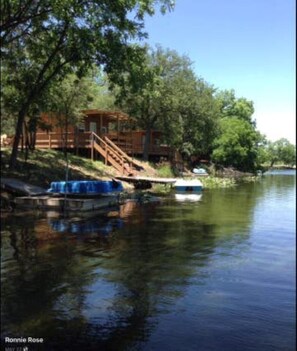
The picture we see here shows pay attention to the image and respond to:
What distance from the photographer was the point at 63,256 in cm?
1279

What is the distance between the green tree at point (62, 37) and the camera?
70.0 ft

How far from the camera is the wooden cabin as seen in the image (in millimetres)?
37844

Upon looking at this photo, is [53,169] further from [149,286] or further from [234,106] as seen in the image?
[234,106]

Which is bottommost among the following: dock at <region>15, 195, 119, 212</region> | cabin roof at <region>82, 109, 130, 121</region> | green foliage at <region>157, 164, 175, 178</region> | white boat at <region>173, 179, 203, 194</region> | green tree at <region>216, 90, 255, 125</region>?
dock at <region>15, 195, 119, 212</region>

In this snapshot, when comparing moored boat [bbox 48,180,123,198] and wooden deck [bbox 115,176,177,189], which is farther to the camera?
wooden deck [bbox 115,176,177,189]

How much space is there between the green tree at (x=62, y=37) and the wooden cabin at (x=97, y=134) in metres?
4.84

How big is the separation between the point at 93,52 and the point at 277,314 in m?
17.8

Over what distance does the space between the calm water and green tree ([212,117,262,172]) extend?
47.0 metres

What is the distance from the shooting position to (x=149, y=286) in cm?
1020

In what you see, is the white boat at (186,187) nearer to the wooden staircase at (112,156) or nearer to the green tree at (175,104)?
the wooden staircase at (112,156)

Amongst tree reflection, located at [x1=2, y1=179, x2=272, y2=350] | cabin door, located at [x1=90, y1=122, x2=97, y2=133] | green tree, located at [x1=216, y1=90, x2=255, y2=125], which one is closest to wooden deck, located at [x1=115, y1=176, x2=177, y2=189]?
cabin door, located at [x1=90, y1=122, x2=97, y2=133]

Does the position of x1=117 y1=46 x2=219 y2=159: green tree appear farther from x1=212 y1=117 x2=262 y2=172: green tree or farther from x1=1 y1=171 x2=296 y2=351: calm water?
x1=1 y1=171 x2=296 y2=351: calm water

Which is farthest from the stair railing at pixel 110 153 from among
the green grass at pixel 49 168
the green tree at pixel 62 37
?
the green tree at pixel 62 37

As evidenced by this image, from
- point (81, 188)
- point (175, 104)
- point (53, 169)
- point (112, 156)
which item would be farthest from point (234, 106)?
point (81, 188)
